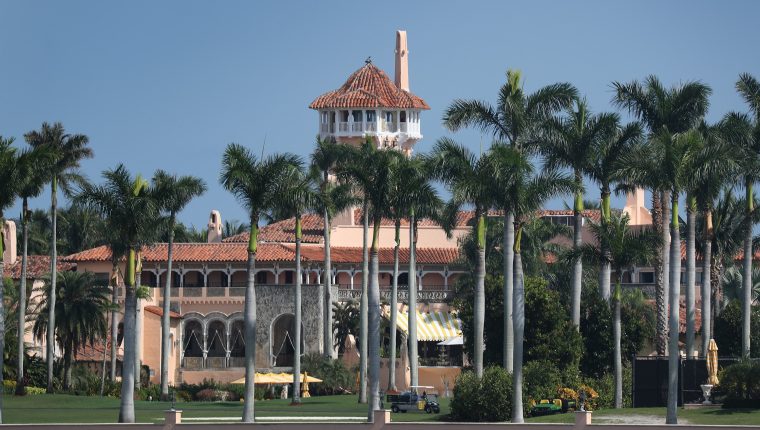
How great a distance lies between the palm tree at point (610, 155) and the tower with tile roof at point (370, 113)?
158 feet

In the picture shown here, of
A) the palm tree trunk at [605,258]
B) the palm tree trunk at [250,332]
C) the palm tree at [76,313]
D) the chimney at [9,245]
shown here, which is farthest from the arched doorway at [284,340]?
the palm tree trunk at [250,332]

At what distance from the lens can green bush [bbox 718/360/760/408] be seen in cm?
5928

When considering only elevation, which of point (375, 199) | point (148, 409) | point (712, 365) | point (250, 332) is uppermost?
point (375, 199)

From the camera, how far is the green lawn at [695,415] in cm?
5609

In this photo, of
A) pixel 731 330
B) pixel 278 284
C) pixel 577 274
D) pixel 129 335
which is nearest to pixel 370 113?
pixel 278 284

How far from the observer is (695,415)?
58875mm

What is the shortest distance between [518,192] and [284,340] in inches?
1815

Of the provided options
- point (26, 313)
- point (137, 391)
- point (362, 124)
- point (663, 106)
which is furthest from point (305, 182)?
point (362, 124)

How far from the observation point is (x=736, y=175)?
6625cm

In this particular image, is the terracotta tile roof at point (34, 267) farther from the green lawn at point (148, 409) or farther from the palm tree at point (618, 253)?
the palm tree at point (618, 253)

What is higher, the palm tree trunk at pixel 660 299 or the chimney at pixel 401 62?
the chimney at pixel 401 62

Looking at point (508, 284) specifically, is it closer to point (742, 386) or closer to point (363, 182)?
point (363, 182)

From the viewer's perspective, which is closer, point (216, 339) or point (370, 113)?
point (216, 339)

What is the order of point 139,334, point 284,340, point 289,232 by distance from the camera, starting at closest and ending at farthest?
point 139,334, point 284,340, point 289,232
